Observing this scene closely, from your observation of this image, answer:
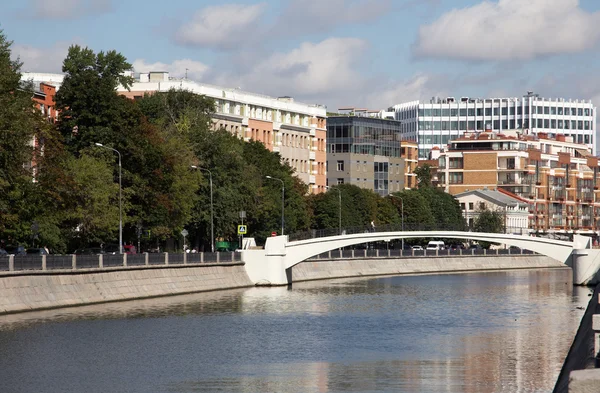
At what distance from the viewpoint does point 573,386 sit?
2056 cm

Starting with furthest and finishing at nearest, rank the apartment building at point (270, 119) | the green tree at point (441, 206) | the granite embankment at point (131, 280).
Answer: the green tree at point (441, 206)
the apartment building at point (270, 119)
the granite embankment at point (131, 280)

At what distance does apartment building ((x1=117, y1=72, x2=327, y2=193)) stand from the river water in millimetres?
63243

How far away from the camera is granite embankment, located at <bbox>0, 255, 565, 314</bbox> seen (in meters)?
65.1

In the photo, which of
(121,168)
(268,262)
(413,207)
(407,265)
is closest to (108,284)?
(121,168)

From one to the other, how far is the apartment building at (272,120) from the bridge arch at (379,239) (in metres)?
38.1

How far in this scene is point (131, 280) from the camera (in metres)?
79.6

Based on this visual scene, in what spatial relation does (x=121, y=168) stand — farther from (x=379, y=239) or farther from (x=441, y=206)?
(x=441, y=206)

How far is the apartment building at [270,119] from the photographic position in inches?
5812

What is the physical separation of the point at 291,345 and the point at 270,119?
376ft

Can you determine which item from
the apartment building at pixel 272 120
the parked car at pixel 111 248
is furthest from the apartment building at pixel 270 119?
the parked car at pixel 111 248

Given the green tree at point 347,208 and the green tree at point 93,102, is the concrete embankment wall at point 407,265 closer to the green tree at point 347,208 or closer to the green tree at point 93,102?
the green tree at point 347,208

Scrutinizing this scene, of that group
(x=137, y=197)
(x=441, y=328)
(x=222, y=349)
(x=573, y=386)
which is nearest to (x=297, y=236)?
(x=137, y=197)

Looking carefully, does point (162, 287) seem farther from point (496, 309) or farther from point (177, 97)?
point (177, 97)

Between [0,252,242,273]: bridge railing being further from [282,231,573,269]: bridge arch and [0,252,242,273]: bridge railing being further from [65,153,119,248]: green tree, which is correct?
[282,231,573,269]: bridge arch
